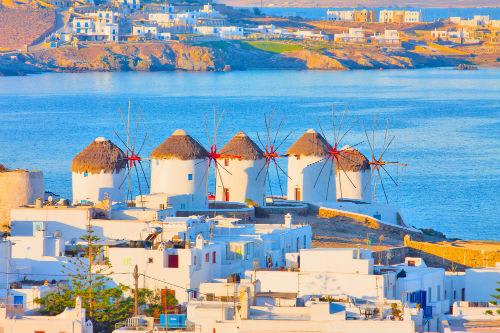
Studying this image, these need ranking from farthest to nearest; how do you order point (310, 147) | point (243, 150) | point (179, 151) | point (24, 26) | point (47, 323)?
point (24, 26)
point (310, 147)
point (243, 150)
point (179, 151)
point (47, 323)

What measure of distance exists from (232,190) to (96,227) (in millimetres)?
9972

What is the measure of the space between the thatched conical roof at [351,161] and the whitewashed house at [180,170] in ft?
14.9

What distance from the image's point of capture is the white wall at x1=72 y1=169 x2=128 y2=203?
4019cm

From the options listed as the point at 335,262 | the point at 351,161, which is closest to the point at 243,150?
the point at 351,161

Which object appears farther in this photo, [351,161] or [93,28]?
[93,28]

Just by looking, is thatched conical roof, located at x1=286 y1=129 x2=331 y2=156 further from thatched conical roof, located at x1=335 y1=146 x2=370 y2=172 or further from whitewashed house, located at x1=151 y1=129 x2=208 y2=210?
whitewashed house, located at x1=151 y1=129 x2=208 y2=210

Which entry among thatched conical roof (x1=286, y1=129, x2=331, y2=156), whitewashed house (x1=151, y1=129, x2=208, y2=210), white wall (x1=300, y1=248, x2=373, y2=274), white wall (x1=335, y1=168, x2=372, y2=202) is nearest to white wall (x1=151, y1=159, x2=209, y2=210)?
whitewashed house (x1=151, y1=129, x2=208, y2=210)

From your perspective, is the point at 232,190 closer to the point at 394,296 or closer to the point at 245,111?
the point at 394,296

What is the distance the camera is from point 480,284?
3034 centimetres

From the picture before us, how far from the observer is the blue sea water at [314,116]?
194ft

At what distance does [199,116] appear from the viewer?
99125 millimetres

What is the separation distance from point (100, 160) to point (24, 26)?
147m

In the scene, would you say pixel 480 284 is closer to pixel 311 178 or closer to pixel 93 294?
pixel 93 294

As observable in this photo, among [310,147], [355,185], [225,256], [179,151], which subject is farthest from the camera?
[355,185]
